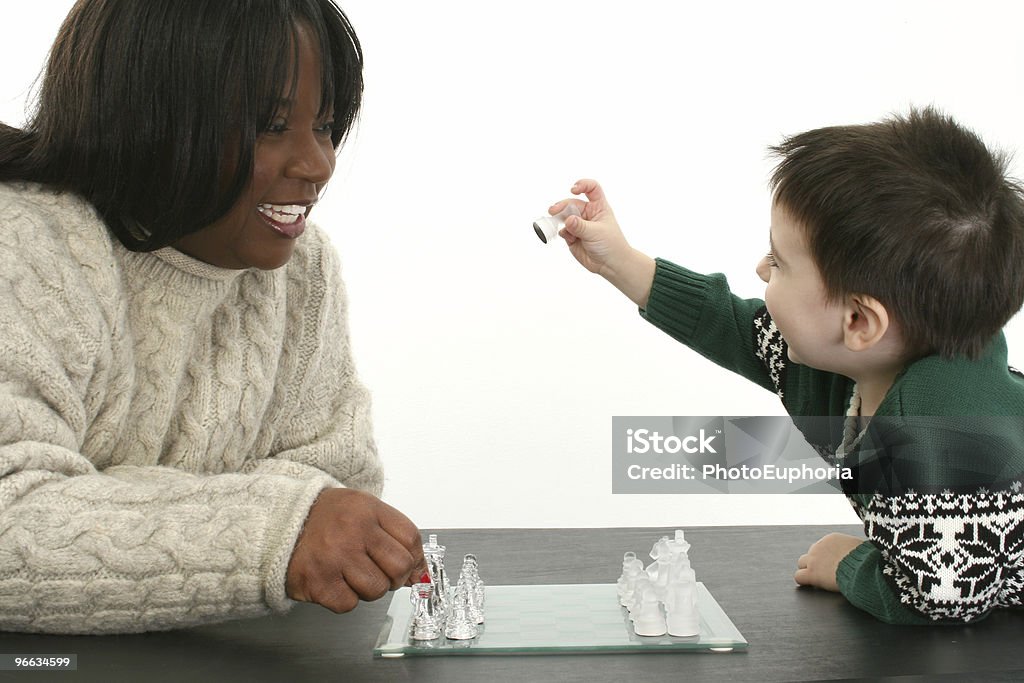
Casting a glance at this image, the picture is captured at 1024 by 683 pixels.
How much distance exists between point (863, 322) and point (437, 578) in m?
0.48

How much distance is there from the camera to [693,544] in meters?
1.38

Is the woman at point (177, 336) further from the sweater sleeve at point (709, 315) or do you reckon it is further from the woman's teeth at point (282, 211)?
the sweater sleeve at point (709, 315)

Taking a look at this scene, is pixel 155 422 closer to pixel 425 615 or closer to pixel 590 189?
pixel 425 615

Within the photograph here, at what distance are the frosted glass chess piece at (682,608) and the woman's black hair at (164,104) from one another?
1.76 feet

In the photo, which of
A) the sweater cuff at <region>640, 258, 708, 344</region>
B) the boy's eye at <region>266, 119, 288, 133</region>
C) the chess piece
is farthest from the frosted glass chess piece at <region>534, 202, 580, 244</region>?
the chess piece

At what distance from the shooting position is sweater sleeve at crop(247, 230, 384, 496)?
1.27 m

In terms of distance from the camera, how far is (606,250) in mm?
1460

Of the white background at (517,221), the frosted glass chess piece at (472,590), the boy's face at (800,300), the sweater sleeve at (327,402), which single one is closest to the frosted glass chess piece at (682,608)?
the frosted glass chess piece at (472,590)

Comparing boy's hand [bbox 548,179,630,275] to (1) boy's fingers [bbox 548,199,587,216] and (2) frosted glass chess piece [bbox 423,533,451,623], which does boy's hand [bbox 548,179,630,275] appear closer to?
(1) boy's fingers [bbox 548,199,587,216]

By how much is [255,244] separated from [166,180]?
0.35 ft

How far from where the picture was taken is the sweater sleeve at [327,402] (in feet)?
4.18

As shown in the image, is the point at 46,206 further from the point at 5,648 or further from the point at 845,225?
the point at 845,225

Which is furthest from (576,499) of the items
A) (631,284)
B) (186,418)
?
(186,418)

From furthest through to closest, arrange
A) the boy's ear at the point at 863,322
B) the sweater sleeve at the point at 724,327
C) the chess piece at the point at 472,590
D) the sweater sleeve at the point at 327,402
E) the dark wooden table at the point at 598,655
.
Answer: the sweater sleeve at the point at 724,327 → the sweater sleeve at the point at 327,402 → the boy's ear at the point at 863,322 → the chess piece at the point at 472,590 → the dark wooden table at the point at 598,655
